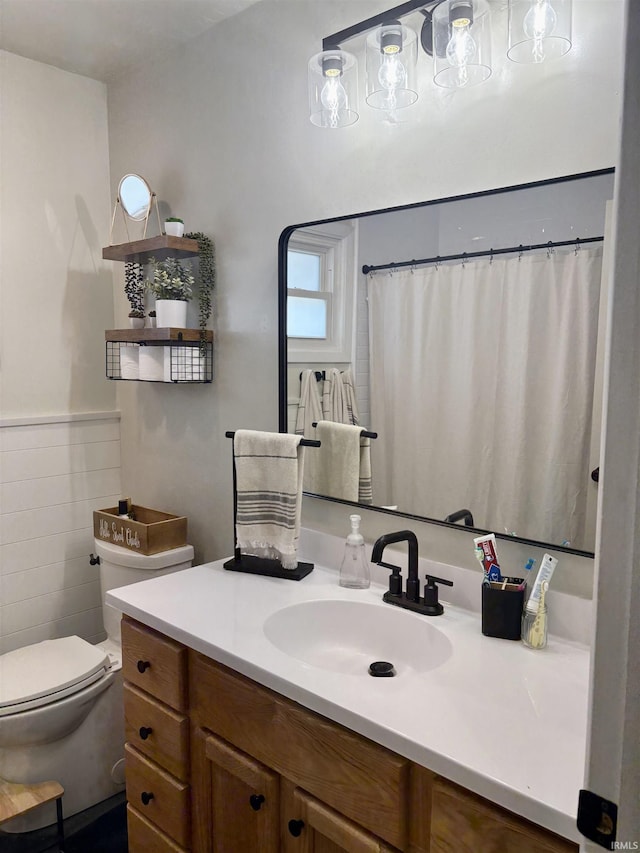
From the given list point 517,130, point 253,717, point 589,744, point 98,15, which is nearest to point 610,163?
point 517,130

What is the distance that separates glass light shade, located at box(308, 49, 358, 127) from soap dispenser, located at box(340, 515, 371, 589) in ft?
3.34

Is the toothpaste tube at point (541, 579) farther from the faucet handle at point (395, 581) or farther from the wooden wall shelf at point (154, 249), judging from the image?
the wooden wall shelf at point (154, 249)

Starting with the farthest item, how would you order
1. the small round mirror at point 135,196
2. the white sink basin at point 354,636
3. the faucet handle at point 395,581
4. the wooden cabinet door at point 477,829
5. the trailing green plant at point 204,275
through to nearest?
the small round mirror at point 135,196
the trailing green plant at point 204,275
the faucet handle at point 395,581
the white sink basin at point 354,636
the wooden cabinet door at point 477,829

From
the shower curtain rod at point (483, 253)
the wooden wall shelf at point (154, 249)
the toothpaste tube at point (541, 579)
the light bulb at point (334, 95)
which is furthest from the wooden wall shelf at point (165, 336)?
the toothpaste tube at point (541, 579)

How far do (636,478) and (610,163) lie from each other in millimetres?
911

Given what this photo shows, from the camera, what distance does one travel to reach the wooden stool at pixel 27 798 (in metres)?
1.86

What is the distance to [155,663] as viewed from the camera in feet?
4.91

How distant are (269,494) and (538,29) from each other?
1228 millimetres

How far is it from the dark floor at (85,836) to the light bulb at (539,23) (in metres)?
2.41

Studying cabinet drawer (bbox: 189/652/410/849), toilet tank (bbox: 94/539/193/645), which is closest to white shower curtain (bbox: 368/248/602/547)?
cabinet drawer (bbox: 189/652/410/849)

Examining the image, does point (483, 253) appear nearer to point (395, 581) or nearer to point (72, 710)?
point (395, 581)

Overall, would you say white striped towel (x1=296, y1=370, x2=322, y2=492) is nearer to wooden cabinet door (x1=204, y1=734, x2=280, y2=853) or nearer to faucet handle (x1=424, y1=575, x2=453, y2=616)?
faucet handle (x1=424, y1=575, x2=453, y2=616)

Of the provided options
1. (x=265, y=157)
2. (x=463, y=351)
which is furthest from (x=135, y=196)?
(x=463, y=351)

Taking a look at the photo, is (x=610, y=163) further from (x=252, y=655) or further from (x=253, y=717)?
(x=253, y=717)
